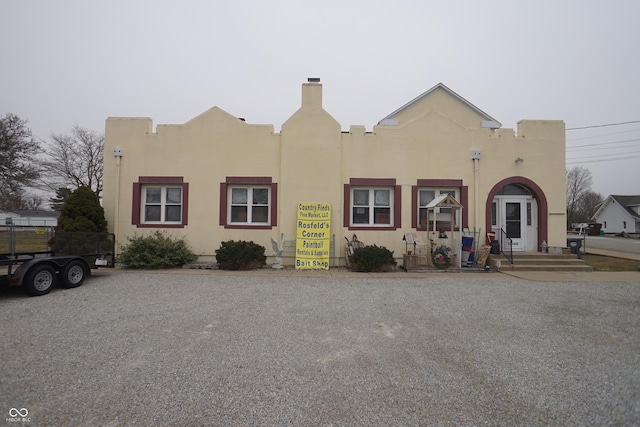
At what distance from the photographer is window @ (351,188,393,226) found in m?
12.2

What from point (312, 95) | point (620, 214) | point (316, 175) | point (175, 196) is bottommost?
point (175, 196)

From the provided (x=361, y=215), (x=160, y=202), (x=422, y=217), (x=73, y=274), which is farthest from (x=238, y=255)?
(x=422, y=217)

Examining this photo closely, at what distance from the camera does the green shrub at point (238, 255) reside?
10789 millimetres

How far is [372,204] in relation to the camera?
12.2 metres

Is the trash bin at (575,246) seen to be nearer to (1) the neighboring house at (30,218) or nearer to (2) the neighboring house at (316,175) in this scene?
(2) the neighboring house at (316,175)

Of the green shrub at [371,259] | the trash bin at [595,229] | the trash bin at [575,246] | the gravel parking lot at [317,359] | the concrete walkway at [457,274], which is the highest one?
the trash bin at [595,229]

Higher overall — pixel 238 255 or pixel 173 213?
pixel 173 213

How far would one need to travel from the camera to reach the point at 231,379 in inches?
138

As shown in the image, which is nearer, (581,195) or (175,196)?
(175,196)

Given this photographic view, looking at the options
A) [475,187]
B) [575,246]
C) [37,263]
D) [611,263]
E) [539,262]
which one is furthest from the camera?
[575,246]

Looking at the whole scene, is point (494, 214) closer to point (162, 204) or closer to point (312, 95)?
point (312, 95)

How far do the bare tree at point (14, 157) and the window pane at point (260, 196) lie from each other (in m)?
15.4

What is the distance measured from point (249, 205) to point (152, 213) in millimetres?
3744

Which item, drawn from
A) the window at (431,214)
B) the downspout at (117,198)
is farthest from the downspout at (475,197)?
the downspout at (117,198)
